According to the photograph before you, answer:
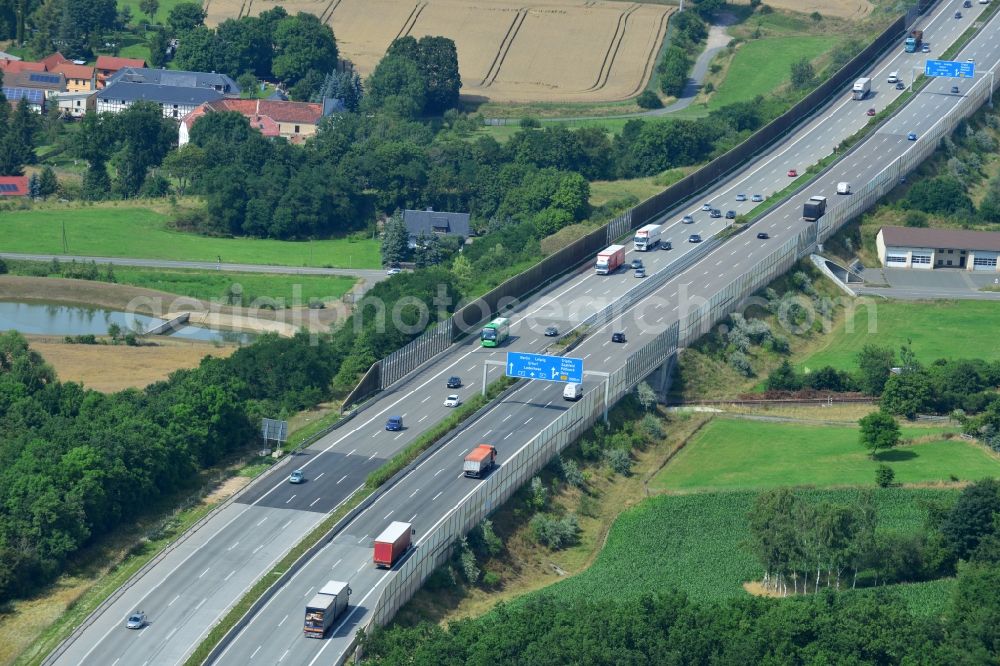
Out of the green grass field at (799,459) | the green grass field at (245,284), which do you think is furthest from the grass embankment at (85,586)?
the green grass field at (245,284)

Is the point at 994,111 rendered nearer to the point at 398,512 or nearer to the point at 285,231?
the point at 285,231

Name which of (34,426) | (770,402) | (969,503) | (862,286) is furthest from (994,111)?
(34,426)

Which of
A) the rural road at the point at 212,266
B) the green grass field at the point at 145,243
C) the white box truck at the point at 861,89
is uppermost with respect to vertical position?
the white box truck at the point at 861,89

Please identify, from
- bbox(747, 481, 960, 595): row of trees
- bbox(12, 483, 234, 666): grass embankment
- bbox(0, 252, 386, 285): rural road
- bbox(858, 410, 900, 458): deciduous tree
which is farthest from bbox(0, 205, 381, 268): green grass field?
bbox(747, 481, 960, 595): row of trees

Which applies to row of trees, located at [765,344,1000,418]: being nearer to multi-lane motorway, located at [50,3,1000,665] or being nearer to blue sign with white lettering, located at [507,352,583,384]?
multi-lane motorway, located at [50,3,1000,665]

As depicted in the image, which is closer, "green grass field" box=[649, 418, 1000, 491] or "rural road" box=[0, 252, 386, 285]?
"green grass field" box=[649, 418, 1000, 491]

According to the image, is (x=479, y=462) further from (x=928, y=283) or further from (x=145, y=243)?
(x=145, y=243)

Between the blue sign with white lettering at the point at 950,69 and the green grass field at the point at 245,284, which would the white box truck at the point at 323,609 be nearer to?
the green grass field at the point at 245,284
